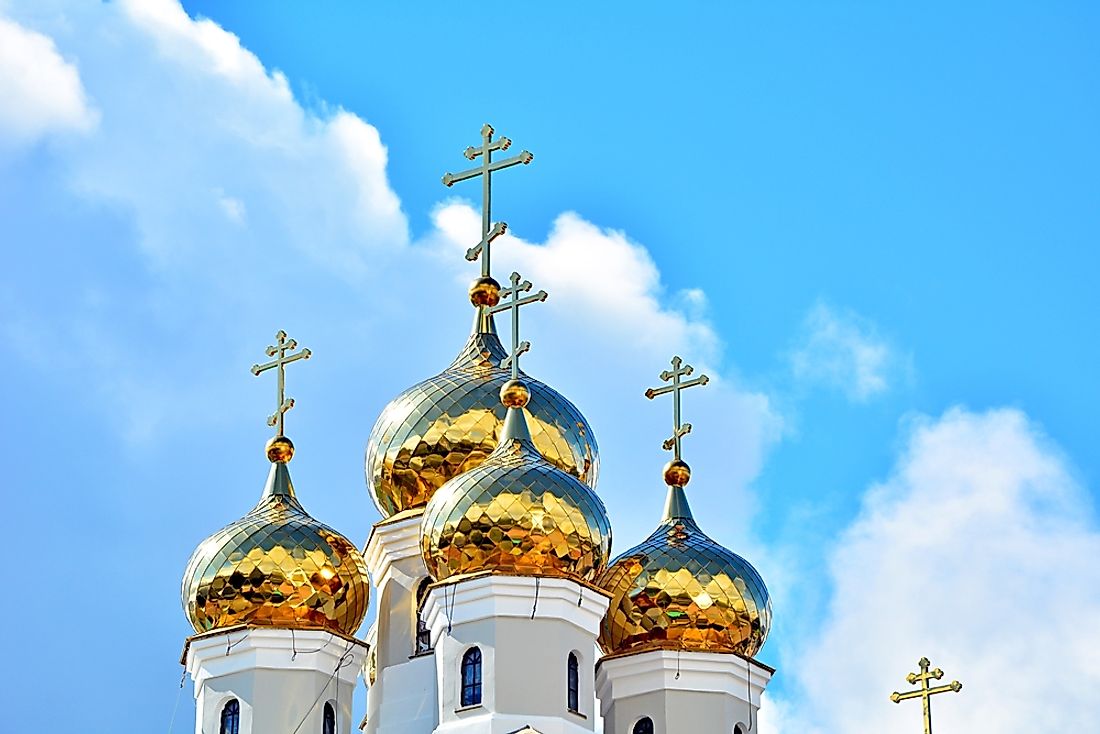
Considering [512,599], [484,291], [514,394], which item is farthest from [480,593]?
[484,291]

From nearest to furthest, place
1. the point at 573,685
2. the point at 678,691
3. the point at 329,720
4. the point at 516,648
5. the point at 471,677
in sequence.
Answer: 1. the point at 516,648
2. the point at 471,677
3. the point at 573,685
4. the point at 329,720
5. the point at 678,691

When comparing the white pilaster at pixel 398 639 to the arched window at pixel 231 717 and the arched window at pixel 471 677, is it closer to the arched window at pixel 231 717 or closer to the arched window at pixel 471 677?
the arched window at pixel 471 677

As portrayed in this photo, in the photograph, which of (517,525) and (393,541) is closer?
(517,525)

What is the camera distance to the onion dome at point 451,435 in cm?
2617

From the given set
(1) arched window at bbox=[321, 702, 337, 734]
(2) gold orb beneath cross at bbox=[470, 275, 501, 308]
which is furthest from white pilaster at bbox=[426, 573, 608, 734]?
(2) gold orb beneath cross at bbox=[470, 275, 501, 308]

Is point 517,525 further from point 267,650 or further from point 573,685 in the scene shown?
point 267,650

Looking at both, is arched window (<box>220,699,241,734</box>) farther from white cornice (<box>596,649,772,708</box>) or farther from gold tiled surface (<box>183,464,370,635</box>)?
white cornice (<box>596,649,772,708</box>)

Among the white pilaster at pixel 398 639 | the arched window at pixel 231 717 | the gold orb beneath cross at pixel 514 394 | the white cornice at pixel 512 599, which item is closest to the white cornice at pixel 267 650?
the arched window at pixel 231 717

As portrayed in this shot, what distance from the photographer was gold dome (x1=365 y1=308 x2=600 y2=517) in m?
26.2

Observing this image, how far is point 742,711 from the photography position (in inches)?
1012

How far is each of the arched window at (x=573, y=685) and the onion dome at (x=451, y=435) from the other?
2539mm

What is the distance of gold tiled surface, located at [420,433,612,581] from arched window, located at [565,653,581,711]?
72 centimetres

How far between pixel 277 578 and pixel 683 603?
3601 millimetres

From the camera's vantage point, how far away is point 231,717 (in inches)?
985
